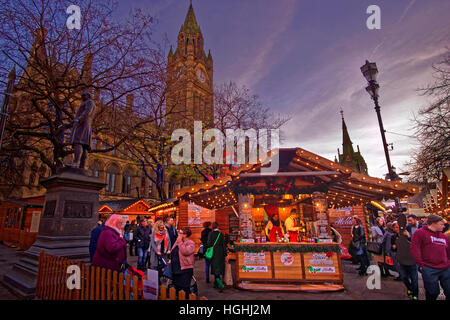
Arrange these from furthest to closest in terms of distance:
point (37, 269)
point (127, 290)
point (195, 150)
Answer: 1. point (195, 150)
2. point (37, 269)
3. point (127, 290)

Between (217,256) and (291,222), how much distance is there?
4.11 m

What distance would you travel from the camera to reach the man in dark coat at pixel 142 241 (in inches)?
347

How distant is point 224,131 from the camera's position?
862 inches

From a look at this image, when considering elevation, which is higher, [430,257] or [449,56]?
[449,56]

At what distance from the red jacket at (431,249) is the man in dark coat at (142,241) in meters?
8.21

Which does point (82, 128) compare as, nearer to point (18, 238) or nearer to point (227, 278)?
point (227, 278)

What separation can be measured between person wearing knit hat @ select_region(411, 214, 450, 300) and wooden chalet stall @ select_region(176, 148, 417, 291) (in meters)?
2.83

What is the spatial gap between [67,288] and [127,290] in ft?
6.14

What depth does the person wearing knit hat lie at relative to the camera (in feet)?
13.8

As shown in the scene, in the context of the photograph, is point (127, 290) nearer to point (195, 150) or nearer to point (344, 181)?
point (344, 181)

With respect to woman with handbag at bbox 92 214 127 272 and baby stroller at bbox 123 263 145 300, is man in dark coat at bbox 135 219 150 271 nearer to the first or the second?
baby stroller at bbox 123 263 145 300

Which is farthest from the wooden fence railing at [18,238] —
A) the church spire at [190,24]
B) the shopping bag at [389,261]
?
the church spire at [190,24]

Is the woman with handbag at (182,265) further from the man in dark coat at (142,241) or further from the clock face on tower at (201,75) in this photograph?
the clock face on tower at (201,75)
